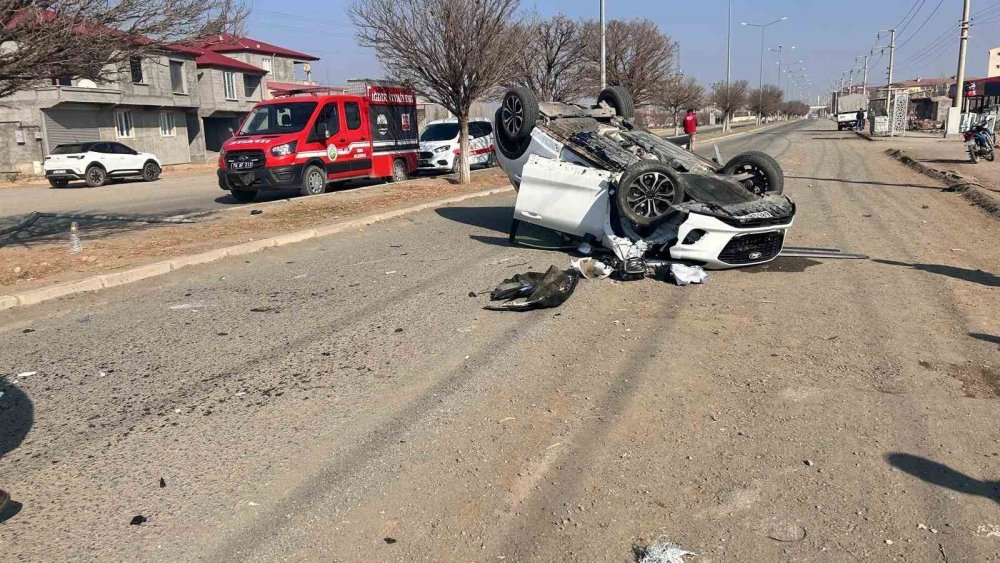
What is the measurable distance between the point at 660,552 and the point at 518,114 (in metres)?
7.54

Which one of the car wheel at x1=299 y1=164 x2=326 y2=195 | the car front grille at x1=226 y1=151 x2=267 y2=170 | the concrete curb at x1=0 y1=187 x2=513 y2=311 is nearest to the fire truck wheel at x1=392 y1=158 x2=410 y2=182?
the car wheel at x1=299 y1=164 x2=326 y2=195

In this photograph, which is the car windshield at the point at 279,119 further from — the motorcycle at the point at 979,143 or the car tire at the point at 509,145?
the motorcycle at the point at 979,143

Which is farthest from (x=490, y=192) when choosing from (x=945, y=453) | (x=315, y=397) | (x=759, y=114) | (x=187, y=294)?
(x=759, y=114)

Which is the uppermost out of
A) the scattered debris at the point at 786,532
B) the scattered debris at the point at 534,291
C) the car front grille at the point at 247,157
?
the car front grille at the point at 247,157

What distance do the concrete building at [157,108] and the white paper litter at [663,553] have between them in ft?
82.7

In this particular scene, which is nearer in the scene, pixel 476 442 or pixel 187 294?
pixel 476 442

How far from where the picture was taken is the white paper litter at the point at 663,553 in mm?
2902

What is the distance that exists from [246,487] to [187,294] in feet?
14.5

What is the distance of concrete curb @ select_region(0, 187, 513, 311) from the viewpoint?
23.2 feet

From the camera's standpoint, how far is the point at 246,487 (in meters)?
3.52

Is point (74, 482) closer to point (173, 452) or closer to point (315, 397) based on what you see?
point (173, 452)

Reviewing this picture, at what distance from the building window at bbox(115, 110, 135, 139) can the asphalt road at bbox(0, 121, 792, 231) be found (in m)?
13.3

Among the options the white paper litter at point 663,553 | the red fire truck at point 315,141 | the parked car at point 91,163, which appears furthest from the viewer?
the parked car at point 91,163

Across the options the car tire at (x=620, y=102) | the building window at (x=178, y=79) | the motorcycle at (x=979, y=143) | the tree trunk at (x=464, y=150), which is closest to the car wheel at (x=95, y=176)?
the tree trunk at (x=464, y=150)
